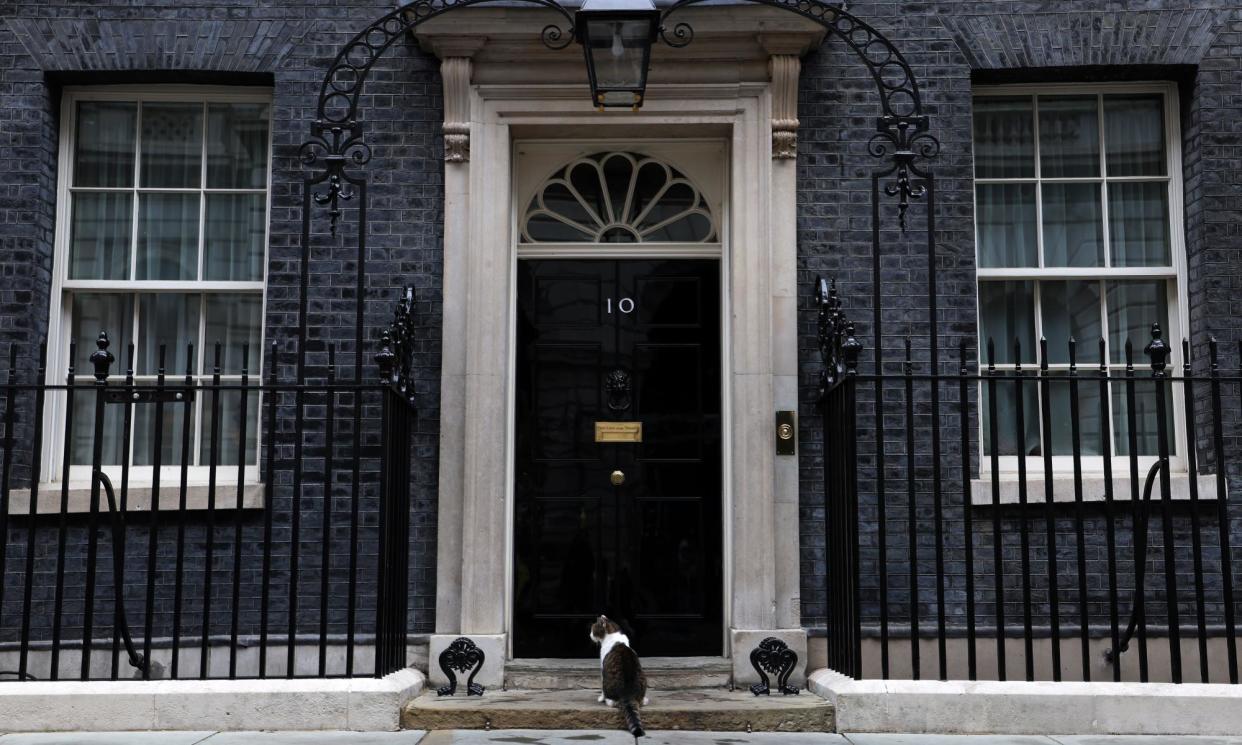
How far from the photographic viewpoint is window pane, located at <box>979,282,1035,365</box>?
7.91 metres

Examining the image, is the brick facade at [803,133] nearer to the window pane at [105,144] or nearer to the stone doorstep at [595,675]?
the window pane at [105,144]

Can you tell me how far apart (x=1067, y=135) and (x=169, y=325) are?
5.72 m

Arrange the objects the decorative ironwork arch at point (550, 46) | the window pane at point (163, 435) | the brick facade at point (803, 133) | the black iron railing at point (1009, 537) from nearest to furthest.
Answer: the decorative ironwork arch at point (550, 46), the black iron railing at point (1009, 537), the brick facade at point (803, 133), the window pane at point (163, 435)

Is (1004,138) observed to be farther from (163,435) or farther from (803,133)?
(163,435)

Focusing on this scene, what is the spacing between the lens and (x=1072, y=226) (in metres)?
8.02

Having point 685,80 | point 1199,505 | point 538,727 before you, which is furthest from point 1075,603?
point 685,80

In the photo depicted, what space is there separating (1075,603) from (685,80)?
3.80 meters

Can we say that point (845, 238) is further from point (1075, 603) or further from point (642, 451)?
point (1075, 603)

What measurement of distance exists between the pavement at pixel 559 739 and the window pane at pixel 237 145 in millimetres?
3511

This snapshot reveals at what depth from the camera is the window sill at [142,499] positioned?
7375mm

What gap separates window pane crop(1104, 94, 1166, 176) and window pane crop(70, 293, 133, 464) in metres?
6.20

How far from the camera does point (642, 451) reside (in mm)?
7801

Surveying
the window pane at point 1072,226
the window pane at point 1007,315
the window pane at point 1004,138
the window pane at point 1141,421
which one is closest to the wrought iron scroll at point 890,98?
the window pane at point 1004,138

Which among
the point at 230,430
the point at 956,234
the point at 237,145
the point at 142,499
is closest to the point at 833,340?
the point at 956,234
